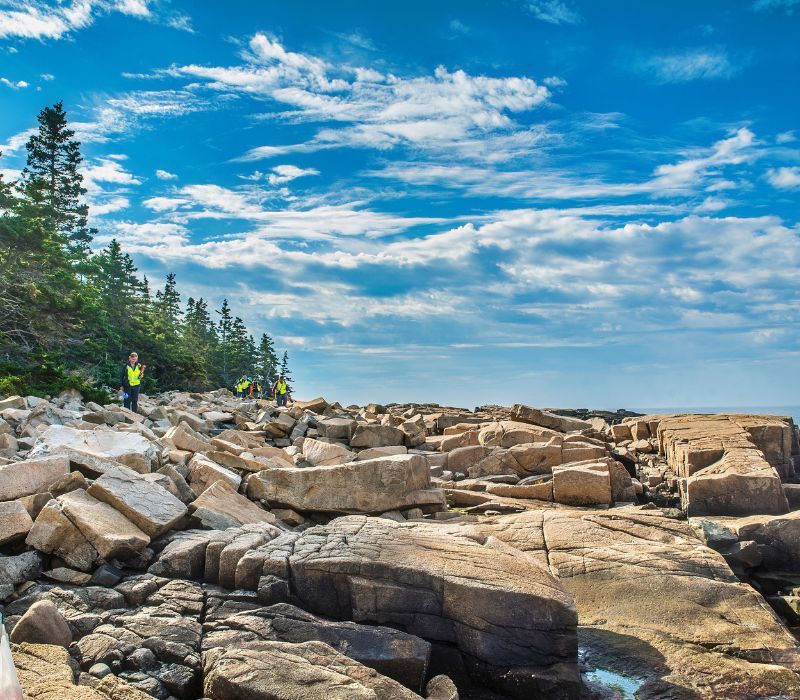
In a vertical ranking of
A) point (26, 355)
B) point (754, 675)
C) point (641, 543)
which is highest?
point (26, 355)

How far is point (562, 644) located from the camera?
6.25 meters

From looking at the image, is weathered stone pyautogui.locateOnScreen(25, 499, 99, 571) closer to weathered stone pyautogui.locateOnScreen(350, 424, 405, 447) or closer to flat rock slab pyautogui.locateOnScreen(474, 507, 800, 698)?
flat rock slab pyautogui.locateOnScreen(474, 507, 800, 698)

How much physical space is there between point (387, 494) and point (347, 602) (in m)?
4.51

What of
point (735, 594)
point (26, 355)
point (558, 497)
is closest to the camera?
point (735, 594)

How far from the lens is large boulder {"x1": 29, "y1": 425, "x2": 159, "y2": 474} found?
10.1 meters

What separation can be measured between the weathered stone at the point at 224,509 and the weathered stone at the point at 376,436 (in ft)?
32.2

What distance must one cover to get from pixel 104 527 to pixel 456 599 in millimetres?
3907

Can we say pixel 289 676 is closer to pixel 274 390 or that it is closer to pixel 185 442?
pixel 185 442

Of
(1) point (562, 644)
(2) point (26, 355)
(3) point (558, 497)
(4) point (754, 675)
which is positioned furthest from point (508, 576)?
(2) point (26, 355)

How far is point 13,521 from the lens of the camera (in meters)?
7.04

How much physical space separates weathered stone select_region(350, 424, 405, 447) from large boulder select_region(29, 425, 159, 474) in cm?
873

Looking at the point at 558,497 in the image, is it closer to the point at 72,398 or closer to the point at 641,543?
the point at 641,543

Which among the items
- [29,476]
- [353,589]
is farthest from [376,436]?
[353,589]

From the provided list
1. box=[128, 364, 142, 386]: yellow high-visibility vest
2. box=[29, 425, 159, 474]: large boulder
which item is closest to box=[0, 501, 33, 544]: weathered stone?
box=[29, 425, 159, 474]: large boulder
